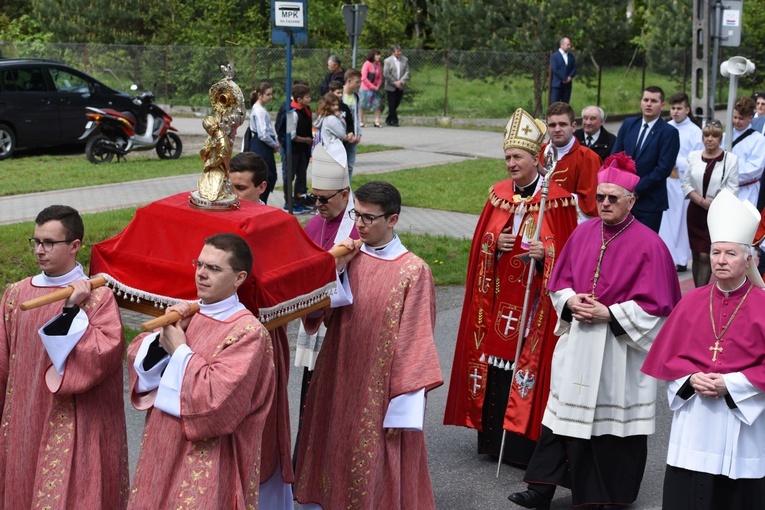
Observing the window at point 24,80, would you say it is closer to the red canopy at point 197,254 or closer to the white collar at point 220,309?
the red canopy at point 197,254

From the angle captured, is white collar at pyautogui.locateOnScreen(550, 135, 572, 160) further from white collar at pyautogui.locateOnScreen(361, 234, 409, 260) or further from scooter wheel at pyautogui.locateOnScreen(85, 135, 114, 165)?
scooter wheel at pyautogui.locateOnScreen(85, 135, 114, 165)

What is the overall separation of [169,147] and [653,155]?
11.3 metres

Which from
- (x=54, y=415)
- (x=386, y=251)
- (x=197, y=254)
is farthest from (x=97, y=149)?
(x=197, y=254)

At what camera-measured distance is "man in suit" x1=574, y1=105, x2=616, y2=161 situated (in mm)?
10672

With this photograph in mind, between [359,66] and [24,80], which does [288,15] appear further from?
[359,66]

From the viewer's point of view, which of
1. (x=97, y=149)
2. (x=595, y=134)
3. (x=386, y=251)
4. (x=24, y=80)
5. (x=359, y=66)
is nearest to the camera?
(x=386, y=251)

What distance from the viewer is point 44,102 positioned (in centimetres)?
1959

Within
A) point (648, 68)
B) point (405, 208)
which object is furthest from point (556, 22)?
point (405, 208)

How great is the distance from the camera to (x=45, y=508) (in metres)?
5.01

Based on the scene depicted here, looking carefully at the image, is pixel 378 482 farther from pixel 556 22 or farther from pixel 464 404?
pixel 556 22

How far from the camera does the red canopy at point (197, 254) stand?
4.96 metres

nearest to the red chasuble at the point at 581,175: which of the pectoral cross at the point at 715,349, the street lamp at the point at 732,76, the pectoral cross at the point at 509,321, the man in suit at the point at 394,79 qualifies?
the pectoral cross at the point at 509,321

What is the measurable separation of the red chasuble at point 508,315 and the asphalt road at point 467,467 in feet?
0.84

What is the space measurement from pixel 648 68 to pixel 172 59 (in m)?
13.3
